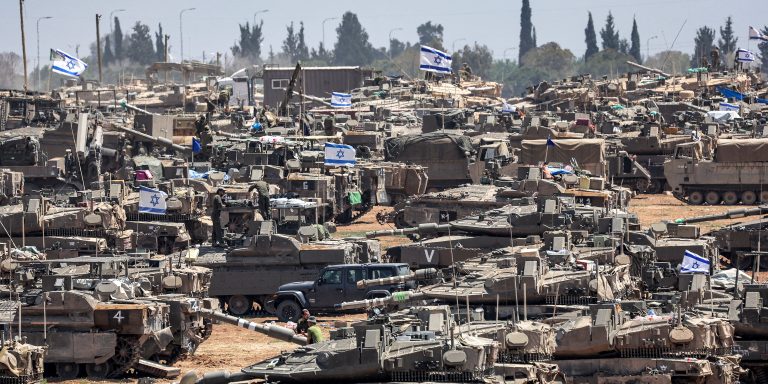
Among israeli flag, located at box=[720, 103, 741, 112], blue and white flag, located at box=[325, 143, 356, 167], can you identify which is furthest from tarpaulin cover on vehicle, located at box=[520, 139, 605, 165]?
israeli flag, located at box=[720, 103, 741, 112]

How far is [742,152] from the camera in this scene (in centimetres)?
6569

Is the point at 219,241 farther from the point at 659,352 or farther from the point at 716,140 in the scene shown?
the point at 716,140

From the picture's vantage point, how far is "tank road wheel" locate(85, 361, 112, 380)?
32000mm

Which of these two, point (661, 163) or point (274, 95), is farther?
point (274, 95)

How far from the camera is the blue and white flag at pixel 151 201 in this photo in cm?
4944

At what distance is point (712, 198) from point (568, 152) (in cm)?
588

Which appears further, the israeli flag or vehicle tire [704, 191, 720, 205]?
the israeli flag

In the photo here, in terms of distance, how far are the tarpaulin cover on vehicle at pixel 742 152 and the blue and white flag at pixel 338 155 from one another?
49.1 feet

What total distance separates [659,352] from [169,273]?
1269 centimetres

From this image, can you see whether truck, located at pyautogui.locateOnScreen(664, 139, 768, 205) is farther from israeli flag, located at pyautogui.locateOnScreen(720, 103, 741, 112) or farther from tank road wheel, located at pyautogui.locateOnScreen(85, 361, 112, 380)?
tank road wheel, located at pyautogui.locateOnScreen(85, 361, 112, 380)

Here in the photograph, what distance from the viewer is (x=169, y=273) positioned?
3647cm

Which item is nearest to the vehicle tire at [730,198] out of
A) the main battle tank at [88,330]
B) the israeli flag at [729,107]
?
the israeli flag at [729,107]

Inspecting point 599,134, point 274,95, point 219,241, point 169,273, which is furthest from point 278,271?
point 274,95

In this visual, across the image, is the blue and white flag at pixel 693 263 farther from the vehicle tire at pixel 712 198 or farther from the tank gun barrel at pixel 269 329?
the vehicle tire at pixel 712 198
